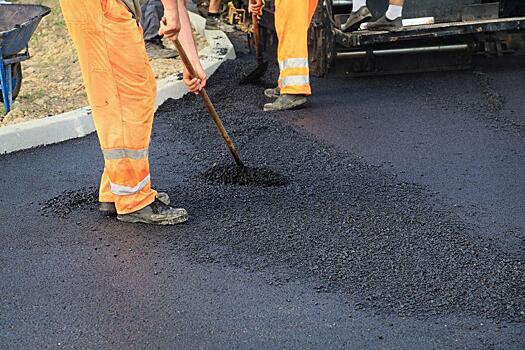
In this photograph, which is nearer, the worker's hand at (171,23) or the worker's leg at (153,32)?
the worker's hand at (171,23)

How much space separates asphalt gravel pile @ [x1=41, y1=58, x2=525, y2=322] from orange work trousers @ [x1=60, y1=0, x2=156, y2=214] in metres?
0.29

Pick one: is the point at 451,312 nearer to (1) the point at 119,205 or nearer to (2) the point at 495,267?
(2) the point at 495,267

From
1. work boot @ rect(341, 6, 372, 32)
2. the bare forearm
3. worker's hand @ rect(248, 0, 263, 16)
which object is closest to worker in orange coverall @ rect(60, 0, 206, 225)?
the bare forearm

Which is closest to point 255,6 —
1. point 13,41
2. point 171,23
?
point 13,41

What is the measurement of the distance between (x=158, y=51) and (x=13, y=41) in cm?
246

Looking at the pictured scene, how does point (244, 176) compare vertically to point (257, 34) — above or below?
below

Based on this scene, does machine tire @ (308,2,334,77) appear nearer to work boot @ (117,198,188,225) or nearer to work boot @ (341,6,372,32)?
work boot @ (341,6,372,32)

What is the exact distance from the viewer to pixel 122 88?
435 cm

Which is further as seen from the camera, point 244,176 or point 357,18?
point 357,18

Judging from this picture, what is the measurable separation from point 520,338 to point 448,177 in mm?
1955

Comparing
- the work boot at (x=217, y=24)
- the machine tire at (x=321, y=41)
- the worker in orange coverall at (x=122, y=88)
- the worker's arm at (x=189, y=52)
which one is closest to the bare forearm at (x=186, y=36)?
the worker's arm at (x=189, y=52)

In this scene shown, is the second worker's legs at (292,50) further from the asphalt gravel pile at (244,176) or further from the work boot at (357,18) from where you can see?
the asphalt gravel pile at (244,176)

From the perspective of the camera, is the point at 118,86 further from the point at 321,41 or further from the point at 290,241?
the point at 321,41

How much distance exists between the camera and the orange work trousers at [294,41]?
6.67 meters
